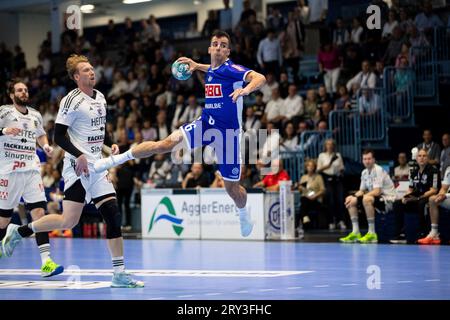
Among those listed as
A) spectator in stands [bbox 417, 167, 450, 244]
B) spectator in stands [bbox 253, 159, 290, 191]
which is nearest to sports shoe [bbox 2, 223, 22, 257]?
spectator in stands [bbox 417, 167, 450, 244]

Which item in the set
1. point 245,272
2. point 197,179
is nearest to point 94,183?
point 245,272

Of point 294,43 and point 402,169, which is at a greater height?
point 294,43

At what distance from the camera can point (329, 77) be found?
26406 mm

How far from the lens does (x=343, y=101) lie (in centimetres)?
2434

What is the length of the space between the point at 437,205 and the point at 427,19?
8.82 m

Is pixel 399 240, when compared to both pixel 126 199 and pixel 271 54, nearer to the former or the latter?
pixel 126 199

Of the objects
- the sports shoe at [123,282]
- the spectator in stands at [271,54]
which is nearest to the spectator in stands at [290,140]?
the spectator in stands at [271,54]

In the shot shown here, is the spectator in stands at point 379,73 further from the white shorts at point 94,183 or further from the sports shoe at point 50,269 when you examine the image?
the white shorts at point 94,183

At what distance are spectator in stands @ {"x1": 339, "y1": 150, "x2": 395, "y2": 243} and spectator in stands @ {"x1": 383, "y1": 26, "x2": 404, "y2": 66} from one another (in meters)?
5.77

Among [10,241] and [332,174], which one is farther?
[332,174]

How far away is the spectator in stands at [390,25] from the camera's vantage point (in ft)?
83.7

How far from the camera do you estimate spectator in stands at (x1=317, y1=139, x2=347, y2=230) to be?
22750 millimetres

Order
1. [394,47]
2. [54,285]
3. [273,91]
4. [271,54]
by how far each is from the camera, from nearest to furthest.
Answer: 1. [54,285]
2. [394,47]
3. [273,91]
4. [271,54]
